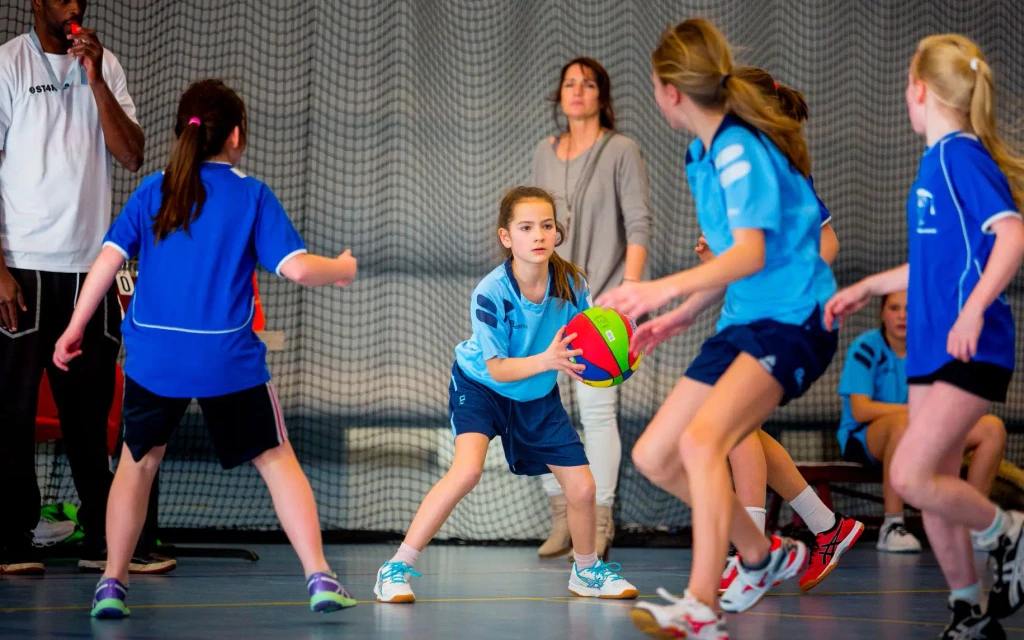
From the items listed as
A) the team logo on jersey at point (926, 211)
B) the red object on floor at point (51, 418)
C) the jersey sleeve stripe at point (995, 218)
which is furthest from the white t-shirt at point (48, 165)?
the jersey sleeve stripe at point (995, 218)

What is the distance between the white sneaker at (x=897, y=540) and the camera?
5.34m

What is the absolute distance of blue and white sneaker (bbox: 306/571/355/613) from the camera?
2.80 metres

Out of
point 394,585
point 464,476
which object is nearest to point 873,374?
point 464,476

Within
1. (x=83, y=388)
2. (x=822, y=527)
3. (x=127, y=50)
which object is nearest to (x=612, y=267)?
(x=822, y=527)

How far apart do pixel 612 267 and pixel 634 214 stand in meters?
0.22

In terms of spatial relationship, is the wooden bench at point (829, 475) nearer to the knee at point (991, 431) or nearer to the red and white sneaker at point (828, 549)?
the knee at point (991, 431)

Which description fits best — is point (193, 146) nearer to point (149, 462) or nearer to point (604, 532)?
point (149, 462)

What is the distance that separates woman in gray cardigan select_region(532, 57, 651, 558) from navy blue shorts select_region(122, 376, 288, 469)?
1871mm

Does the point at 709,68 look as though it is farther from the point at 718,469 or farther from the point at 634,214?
the point at 634,214

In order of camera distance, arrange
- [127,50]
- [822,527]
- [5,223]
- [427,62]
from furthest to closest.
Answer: [427,62], [127,50], [5,223], [822,527]

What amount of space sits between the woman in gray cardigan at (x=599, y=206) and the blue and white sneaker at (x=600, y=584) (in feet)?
3.31

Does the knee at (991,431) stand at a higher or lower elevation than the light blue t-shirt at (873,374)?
lower

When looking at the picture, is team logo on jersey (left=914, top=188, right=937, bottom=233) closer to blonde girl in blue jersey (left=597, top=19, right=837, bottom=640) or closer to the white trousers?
blonde girl in blue jersey (left=597, top=19, right=837, bottom=640)

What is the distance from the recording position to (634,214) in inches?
181
